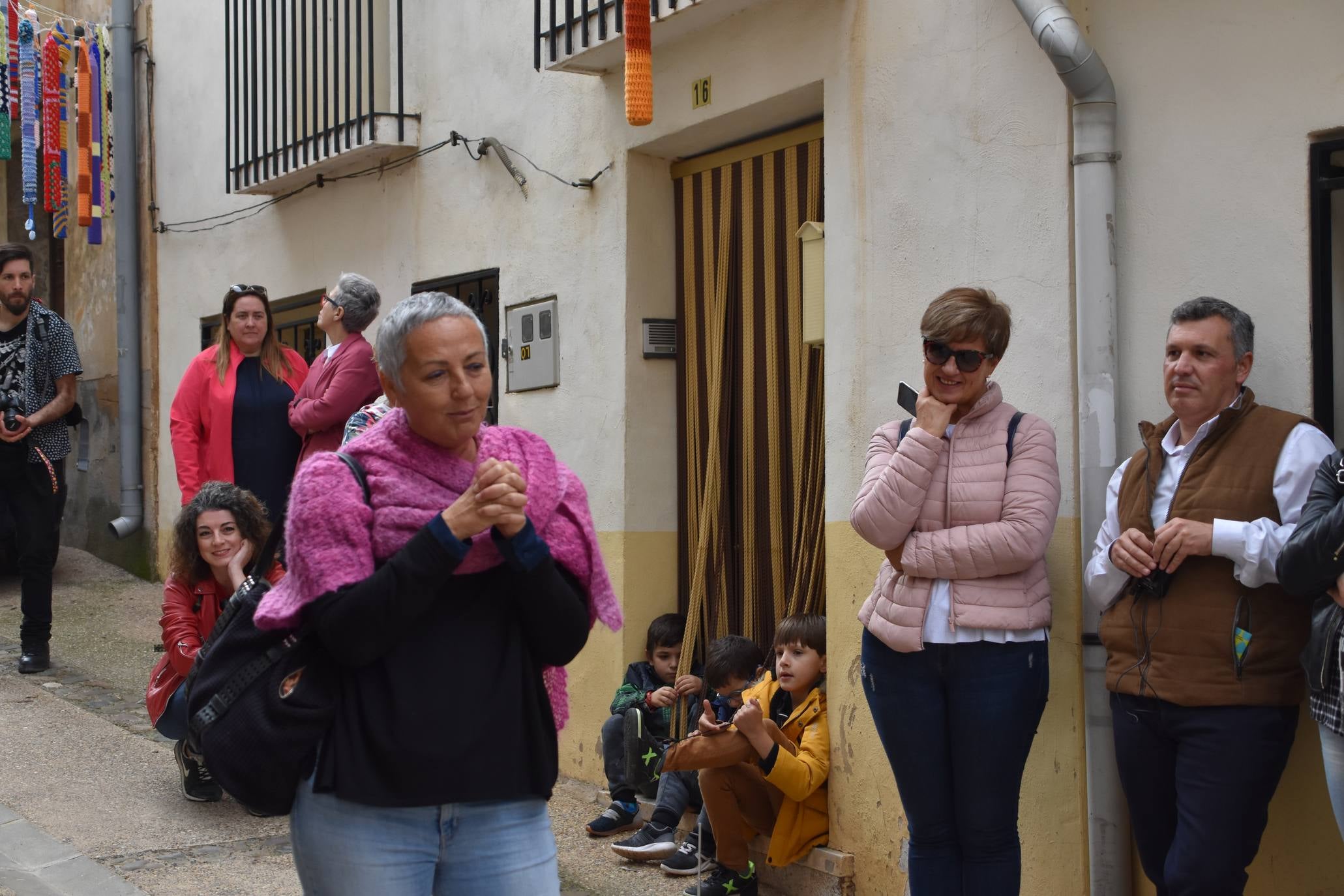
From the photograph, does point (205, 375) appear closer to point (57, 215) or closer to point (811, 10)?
point (811, 10)

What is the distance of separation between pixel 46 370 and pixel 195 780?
2.74m

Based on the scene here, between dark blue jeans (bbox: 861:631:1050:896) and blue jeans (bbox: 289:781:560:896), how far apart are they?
1531 millimetres

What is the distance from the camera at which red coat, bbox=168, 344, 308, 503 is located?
22.4ft

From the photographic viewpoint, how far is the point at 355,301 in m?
6.48

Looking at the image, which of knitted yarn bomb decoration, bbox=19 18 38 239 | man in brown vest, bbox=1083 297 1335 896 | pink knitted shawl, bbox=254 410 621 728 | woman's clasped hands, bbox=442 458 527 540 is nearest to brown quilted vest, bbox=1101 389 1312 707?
man in brown vest, bbox=1083 297 1335 896

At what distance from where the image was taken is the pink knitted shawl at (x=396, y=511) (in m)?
2.57

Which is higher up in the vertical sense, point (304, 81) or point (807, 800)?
point (304, 81)

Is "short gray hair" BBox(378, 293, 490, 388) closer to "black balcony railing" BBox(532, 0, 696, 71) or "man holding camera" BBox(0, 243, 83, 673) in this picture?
"black balcony railing" BBox(532, 0, 696, 71)

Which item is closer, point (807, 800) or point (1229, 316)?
point (1229, 316)

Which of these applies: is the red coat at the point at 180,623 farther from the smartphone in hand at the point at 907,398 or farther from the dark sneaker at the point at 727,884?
the smartphone in hand at the point at 907,398

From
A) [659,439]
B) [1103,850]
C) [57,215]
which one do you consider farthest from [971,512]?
[57,215]

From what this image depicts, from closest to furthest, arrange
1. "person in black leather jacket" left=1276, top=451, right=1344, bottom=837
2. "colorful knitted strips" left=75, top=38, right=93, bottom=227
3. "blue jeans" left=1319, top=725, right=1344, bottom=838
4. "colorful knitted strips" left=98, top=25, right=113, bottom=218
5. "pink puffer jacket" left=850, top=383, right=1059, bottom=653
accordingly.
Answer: "person in black leather jacket" left=1276, top=451, right=1344, bottom=837, "blue jeans" left=1319, top=725, right=1344, bottom=838, "pink puffer jacket" left=850, top=383, right=1059, bottom=653, "colorful knitted strips" left=75, top=38, right=93, bottom=227, "colorful knitted strips" left=98, top=25, right=113, bottom=218

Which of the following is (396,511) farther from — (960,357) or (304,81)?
(304,81)

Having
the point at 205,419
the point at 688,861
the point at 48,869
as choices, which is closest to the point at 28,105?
the point at 205,419
